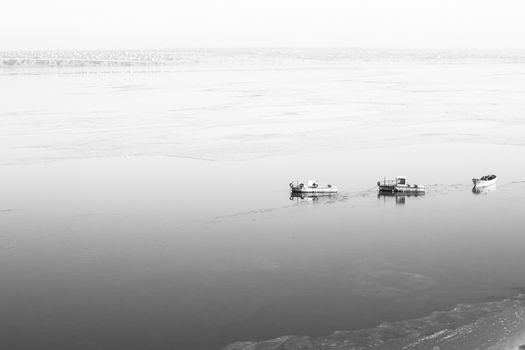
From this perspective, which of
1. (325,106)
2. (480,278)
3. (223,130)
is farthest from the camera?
(325,106)

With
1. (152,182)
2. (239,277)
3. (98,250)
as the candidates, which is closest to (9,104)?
(152,182)

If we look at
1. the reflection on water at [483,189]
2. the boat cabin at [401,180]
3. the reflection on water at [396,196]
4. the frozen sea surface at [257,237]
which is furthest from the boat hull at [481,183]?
the boat cabin at [401,180]

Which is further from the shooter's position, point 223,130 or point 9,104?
point 9,104

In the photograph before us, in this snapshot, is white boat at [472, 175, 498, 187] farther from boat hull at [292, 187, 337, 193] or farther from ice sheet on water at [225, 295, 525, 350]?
ice sheet on water at [225, 295, 525, 350]

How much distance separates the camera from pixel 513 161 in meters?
41.2

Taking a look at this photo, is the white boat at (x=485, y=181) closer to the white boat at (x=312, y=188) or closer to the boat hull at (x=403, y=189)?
the boat hull at (x=403, y=189)

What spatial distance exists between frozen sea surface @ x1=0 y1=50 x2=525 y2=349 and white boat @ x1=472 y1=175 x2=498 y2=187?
0.45 m

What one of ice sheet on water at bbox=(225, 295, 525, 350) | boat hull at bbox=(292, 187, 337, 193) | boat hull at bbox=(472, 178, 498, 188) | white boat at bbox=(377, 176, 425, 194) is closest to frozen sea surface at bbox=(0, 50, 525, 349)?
ice sheet on water at bbox=(225, 295, 525, 350)

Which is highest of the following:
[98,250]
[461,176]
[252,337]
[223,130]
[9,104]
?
[9,104]

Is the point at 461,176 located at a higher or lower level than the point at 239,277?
higher

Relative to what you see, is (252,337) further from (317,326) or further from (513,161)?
(513,161)

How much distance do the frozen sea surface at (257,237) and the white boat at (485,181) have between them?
0.45 meters

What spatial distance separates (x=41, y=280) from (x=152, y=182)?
14.7 metres

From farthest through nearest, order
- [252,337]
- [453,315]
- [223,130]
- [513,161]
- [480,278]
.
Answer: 1. [223,130]
2. [513,161]
3. [480,278]
4. [453,315]
5. [252,337]
